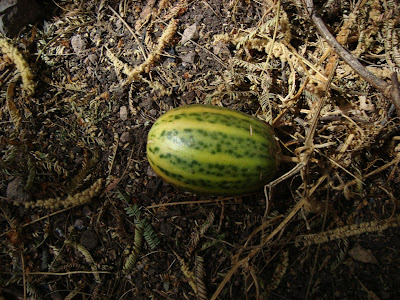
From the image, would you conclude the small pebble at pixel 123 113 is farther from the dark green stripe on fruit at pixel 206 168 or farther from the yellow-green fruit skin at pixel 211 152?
the dark green stripe on fruit at pixel 206 168

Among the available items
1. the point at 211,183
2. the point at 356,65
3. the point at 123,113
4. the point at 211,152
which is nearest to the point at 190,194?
the point at 211,183

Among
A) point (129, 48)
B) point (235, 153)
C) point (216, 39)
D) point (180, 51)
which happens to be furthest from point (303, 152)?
point (129, 48)

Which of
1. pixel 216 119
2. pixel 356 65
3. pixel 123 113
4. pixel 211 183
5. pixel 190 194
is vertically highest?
pixel 356 65

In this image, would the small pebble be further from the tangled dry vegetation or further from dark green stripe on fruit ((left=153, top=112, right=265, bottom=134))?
dark green stripe on fruit ((left=153, top=112, right=265, bottom=134))

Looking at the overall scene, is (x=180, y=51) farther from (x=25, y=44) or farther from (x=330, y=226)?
(x=330, y=226)

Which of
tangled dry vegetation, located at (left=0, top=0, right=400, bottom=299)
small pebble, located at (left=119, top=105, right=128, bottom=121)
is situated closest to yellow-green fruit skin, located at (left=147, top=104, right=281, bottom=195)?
tangled dry vegetation, located at (left=0, top=0, right=400, bottom=299)

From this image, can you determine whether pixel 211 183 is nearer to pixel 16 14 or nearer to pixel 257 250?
pixel 257 250
